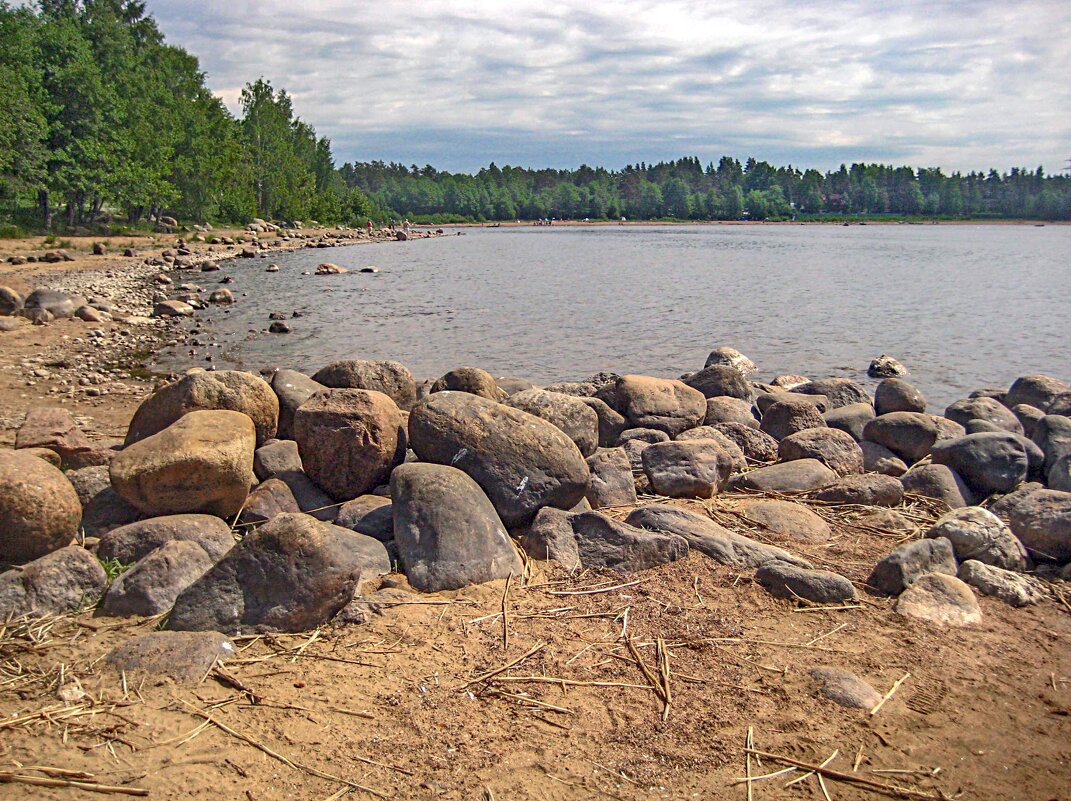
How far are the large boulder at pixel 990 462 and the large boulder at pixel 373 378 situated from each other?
639 centimetres

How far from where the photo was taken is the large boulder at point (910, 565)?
614 centimetres

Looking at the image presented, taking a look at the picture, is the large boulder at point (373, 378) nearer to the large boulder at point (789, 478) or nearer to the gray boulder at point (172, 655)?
the large boulder at point (789, 478)

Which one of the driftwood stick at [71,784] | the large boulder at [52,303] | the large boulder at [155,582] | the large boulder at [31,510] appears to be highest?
the large boulder at [52,303]

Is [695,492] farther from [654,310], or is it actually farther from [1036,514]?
[654,310]

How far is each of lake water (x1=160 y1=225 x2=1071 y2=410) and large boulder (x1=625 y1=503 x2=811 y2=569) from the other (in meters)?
10.9

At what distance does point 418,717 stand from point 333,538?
159 cm

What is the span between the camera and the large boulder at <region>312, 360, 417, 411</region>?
31.6ft

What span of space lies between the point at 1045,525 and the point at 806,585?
2544 mm

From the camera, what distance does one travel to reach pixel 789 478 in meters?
8.84

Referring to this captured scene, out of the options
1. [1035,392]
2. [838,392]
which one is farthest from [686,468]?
[1035,392]

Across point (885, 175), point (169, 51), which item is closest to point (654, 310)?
point (169, 51)

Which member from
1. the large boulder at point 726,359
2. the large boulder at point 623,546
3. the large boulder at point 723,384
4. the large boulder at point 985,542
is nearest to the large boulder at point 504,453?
the large boulder at point 623,546

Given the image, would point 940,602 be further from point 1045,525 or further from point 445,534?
point 445,534

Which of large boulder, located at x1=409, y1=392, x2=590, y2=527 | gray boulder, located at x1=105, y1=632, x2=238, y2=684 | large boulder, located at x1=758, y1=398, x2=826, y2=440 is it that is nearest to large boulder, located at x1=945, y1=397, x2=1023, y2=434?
large boulder, located at x1=758, y1=398, x2=826, y2=440
